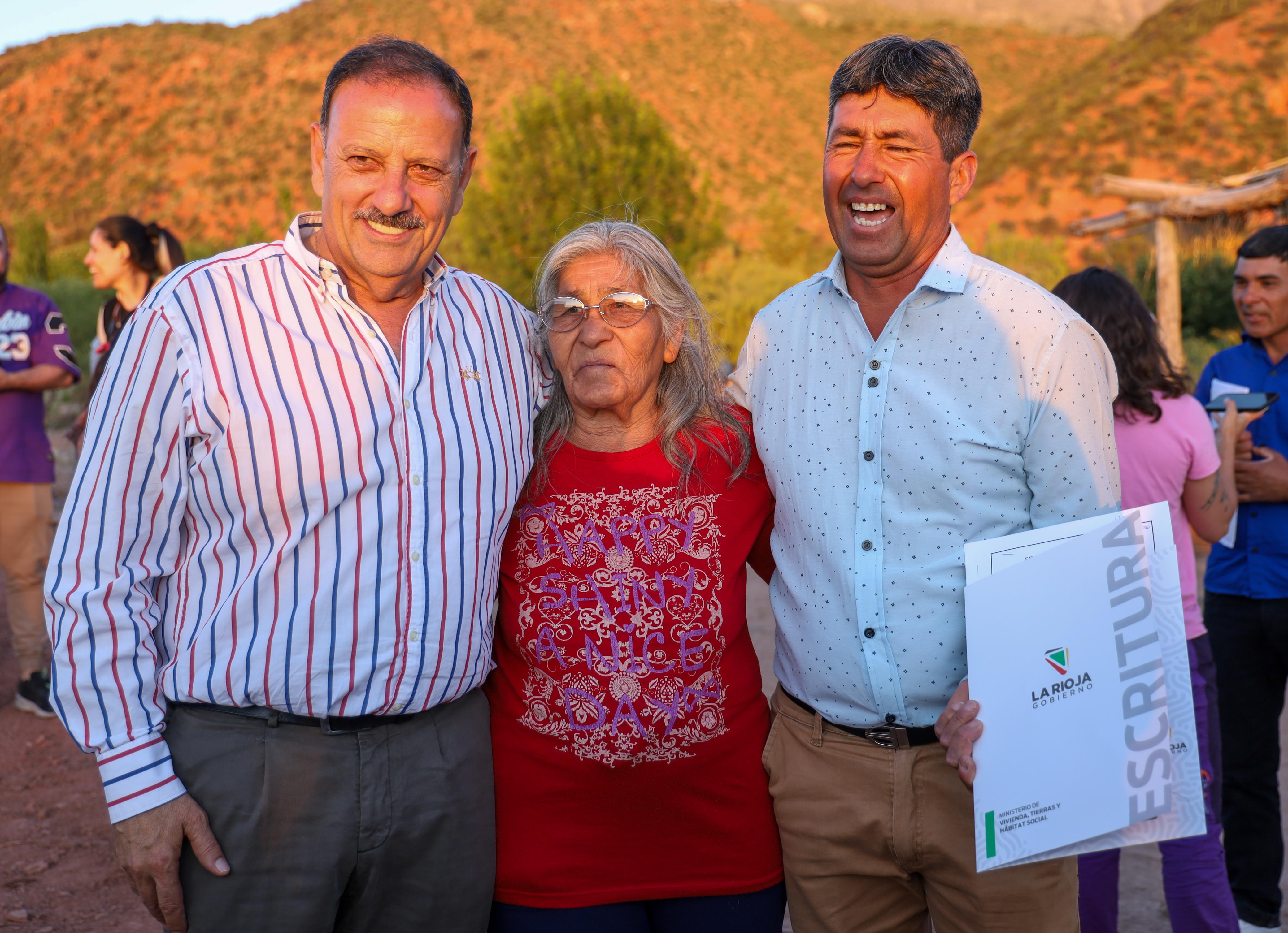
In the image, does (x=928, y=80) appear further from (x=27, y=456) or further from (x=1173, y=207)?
(x=1173, y=207)

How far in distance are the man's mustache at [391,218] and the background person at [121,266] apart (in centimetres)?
373

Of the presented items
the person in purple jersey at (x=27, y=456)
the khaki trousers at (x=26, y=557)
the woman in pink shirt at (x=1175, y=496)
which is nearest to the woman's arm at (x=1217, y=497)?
the woman in pink shirt at (x=1175, y=496)

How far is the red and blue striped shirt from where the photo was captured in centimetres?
185

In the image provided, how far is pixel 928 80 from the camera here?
2.08 meters

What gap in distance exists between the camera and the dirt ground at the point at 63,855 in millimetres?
3648

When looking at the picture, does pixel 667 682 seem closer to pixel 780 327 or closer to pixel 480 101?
pixel 780 327

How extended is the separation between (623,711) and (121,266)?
447cm

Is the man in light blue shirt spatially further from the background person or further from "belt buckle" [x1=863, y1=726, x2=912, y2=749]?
the background person

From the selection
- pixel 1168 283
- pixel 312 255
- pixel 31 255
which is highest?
pixel 31 255

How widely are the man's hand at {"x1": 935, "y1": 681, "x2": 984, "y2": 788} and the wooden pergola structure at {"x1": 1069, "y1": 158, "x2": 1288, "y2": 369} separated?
8006mm

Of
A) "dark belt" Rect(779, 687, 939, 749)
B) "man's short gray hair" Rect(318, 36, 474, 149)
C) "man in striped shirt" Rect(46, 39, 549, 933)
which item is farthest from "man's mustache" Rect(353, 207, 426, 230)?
"dark belt" Rect(779, 687, 939, 749)

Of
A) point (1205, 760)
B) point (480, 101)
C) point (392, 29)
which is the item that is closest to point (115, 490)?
point (1205, 760)

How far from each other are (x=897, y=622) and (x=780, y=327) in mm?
754

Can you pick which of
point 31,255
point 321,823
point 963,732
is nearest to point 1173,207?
point 963,732
